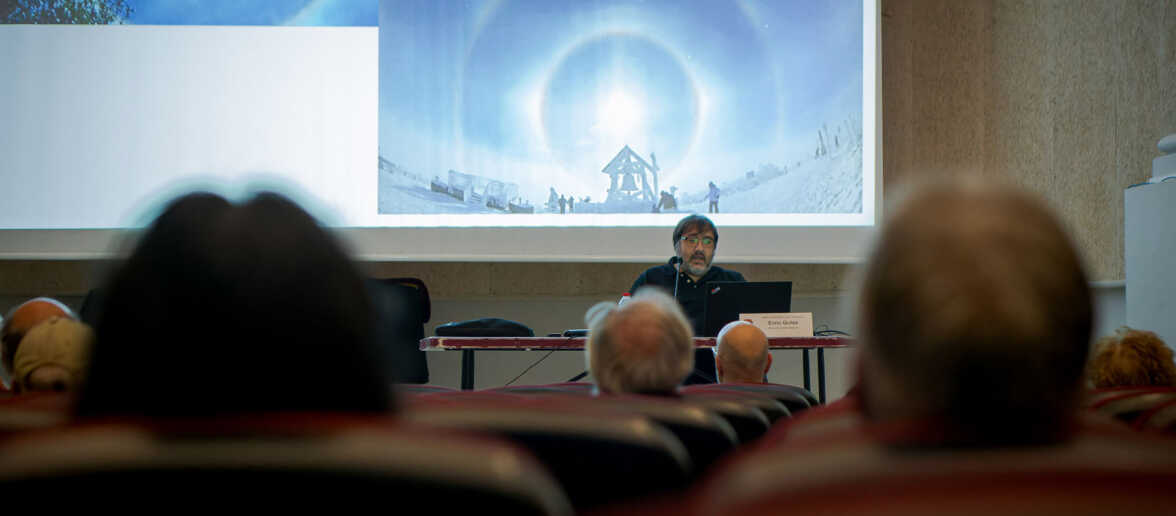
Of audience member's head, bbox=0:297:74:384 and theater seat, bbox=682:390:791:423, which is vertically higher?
audience member's head, bbox=0:297:74:384

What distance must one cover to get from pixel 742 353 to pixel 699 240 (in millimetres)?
1740

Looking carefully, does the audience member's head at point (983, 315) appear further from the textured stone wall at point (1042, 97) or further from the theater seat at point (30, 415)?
the textured stone wall at point (1042, 97)

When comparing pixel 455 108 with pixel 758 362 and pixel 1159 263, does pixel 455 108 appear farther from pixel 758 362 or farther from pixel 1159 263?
pixel 1159 263

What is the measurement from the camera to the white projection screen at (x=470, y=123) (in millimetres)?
5586

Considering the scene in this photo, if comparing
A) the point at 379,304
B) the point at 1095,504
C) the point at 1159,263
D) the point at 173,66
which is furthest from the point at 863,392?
the point at 173,66

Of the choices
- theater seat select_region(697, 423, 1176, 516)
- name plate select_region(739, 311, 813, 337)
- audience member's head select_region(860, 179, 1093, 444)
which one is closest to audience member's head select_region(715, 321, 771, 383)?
name plate select_region(739, 311, 813, 337)

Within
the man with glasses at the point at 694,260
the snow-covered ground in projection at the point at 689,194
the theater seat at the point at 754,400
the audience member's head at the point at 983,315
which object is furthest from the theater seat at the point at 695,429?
the snow-covered ground in projection at the point at 689,194

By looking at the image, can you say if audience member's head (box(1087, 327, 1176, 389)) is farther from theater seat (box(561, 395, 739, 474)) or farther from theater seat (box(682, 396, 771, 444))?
theater seat (box(561, 395, 739, 474))

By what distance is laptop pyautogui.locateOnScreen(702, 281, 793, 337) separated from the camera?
3.77 meters

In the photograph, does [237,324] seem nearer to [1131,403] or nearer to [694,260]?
[1131,403]

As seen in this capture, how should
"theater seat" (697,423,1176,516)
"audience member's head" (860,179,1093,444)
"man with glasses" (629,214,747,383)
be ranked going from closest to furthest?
"theater seat" (697,423,1176,516)
"audience member's head" (860,179,1093,444)
"man with glasses" (629,214,747,383)

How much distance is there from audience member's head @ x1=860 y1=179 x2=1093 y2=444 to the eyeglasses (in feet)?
12.2

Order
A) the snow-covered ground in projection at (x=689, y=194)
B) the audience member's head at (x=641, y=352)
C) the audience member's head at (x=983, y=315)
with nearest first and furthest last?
the audience member's head at (x=983, y=315) → the audience member's head at (x=641, y=352) → the snow-covered ground in projection at (x=689, y=194)

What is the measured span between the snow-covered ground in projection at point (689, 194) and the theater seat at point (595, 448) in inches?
188
